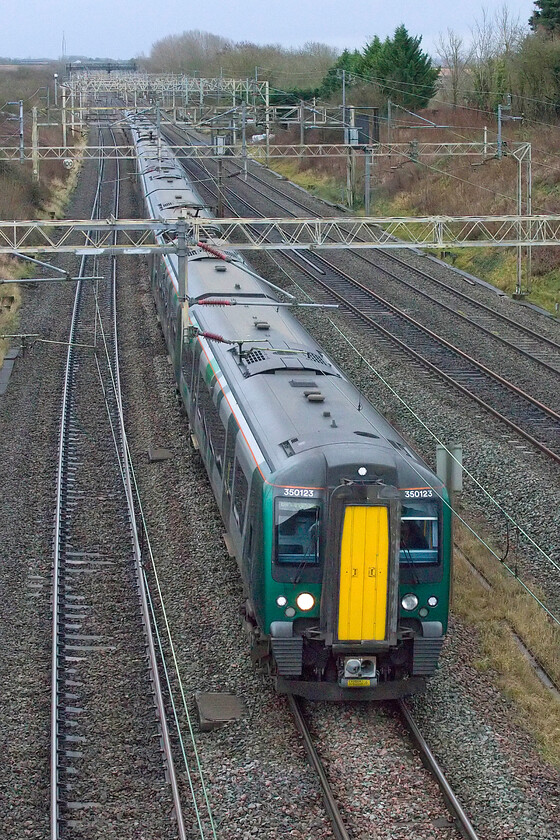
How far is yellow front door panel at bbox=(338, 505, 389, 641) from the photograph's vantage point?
998cm

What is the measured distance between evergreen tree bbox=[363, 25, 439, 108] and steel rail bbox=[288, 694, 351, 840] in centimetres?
5298

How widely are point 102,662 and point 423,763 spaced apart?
148 inches

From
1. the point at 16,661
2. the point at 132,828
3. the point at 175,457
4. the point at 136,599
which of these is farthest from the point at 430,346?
the point at 132,828

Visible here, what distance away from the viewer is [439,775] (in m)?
9.49

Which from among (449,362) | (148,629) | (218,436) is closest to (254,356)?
(218,436)

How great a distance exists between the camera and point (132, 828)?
896cm

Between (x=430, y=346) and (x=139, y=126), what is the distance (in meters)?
32.1

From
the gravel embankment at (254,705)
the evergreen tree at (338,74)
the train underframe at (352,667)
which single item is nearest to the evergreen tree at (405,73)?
the evergreen tree at (338,74)

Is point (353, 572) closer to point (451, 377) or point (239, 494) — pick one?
point (239, 494)

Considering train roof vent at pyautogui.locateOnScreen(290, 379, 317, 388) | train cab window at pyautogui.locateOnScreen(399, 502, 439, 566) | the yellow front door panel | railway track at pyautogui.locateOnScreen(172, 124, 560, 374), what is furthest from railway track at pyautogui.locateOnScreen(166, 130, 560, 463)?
the yellow front door panel

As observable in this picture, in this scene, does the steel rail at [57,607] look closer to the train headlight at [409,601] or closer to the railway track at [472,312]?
the train headlight at [409,601]

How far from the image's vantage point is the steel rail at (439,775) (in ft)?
28.8

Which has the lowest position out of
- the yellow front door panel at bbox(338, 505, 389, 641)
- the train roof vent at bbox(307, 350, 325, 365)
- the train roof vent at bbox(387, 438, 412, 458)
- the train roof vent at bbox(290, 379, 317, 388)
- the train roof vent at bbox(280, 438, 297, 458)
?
the yellow front door panel at bbox(338, 505, 389, 641)

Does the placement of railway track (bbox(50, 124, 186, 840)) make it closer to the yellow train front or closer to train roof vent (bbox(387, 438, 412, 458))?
the yellow train front
